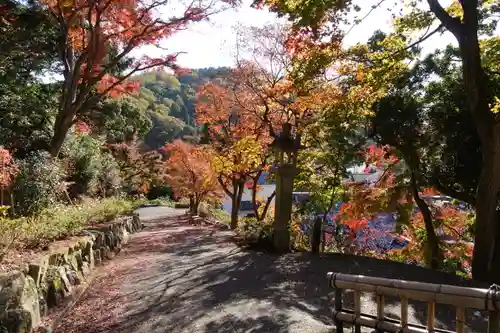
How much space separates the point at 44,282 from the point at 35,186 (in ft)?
15.4

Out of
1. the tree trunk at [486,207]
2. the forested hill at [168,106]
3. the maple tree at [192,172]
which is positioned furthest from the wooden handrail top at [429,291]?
the forested hill at [168,106]

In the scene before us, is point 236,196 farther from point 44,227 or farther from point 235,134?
point 44,227

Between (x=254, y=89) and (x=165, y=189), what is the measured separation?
104 ft

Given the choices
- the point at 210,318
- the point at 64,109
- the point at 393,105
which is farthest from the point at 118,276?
the point at 393,105

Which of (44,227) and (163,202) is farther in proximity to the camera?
(163,202)

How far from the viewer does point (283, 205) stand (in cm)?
932

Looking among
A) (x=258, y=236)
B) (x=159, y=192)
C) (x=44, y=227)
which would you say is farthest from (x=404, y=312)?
(x=159, y=192)

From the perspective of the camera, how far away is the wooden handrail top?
3.02 m

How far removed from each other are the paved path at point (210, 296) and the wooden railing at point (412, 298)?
0.62 meters

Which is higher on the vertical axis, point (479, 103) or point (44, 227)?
point (479, 103)

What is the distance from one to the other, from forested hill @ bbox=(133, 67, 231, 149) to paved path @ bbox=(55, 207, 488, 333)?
3498 cm

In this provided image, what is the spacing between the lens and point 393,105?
9.79 m

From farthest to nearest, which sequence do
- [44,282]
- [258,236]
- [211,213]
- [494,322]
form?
[211,213] → [258,236] → [44,282] → [494,322]

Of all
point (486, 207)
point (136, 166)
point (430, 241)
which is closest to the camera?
point (486, 207)
